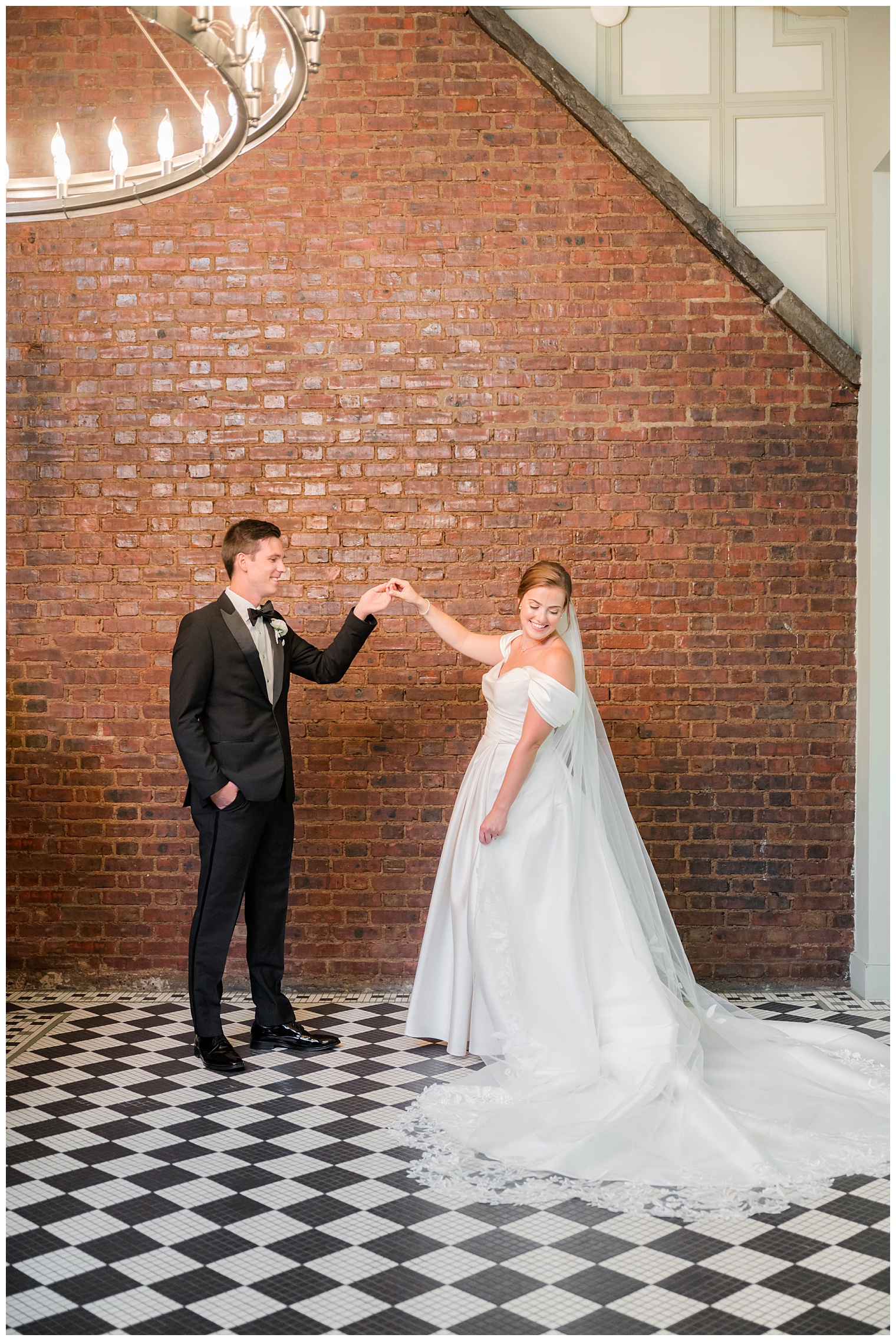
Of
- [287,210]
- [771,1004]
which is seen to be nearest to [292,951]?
[771,1004]

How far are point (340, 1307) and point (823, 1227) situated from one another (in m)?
1.29

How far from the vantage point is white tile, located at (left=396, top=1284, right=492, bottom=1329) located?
2457 millimetres

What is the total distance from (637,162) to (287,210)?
5.18 feet

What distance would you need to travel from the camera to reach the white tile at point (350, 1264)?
264cm

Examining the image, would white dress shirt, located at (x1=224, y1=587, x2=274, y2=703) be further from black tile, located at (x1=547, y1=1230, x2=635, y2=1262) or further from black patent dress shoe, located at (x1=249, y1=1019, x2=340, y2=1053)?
black tile, located at (x1=547, y1=1230, x2=635, y2=1262)

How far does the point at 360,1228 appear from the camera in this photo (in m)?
2.89

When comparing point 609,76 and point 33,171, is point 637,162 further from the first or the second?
point 33,171

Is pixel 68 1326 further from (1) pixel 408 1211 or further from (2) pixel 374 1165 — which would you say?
(2) pixel 374 1165

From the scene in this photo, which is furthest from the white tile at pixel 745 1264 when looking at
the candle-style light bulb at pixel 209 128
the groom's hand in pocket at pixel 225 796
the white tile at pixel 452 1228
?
the candle-style light bulb at pixel 209 128

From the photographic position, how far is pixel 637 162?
195 inches

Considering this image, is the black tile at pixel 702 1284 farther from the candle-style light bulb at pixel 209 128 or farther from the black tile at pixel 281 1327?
the candle-style light bulb at pixel 209 128

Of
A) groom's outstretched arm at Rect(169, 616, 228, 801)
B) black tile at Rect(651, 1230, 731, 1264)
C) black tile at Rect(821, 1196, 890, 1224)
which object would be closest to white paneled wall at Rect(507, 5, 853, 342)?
groom's outstretched arm at Rect(169, 616, 228, 801)

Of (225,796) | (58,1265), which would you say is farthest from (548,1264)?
(225,796)

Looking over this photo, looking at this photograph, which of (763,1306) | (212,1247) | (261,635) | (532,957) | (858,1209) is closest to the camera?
(763,1306)
